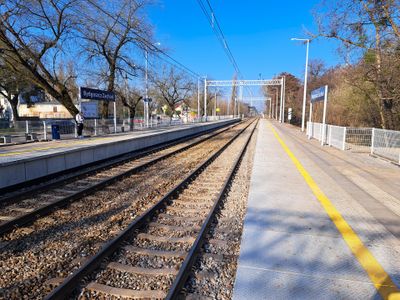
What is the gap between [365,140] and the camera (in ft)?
47.1

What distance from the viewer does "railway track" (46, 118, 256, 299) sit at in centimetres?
307

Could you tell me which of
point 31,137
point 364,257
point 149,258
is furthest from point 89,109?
point 364,257

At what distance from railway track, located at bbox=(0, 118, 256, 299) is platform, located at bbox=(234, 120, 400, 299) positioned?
87.0 inches

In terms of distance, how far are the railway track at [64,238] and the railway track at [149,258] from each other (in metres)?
0.32

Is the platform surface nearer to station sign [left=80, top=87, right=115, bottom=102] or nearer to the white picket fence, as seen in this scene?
station sign [left=80, top=87, right=115, bottom=102]

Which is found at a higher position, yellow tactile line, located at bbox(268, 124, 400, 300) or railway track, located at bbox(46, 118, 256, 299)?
yellow tactile line, located at bbox(268, 124, 400, 300)

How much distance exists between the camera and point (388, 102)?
18.9m

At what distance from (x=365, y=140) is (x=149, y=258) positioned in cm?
1406

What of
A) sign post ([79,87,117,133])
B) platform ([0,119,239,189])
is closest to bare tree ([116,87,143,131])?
sign post ([79,87,117,133])

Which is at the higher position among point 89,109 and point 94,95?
point 94,95

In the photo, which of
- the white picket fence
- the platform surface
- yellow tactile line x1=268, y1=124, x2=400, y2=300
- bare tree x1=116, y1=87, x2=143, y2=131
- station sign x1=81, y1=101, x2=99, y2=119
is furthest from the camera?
bare tree x1=116, y1=87, x2=143, y2=131

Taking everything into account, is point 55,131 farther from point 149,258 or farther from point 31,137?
point 149,258

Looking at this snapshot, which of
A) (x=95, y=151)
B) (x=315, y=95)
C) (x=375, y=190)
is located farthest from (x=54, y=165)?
(x=315, y=95)

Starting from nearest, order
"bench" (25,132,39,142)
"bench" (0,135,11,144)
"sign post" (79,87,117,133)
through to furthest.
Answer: "bench" (0,135,11,144) < "bench" (25,132,39,142) < "sign post" (79,87,117,133)
